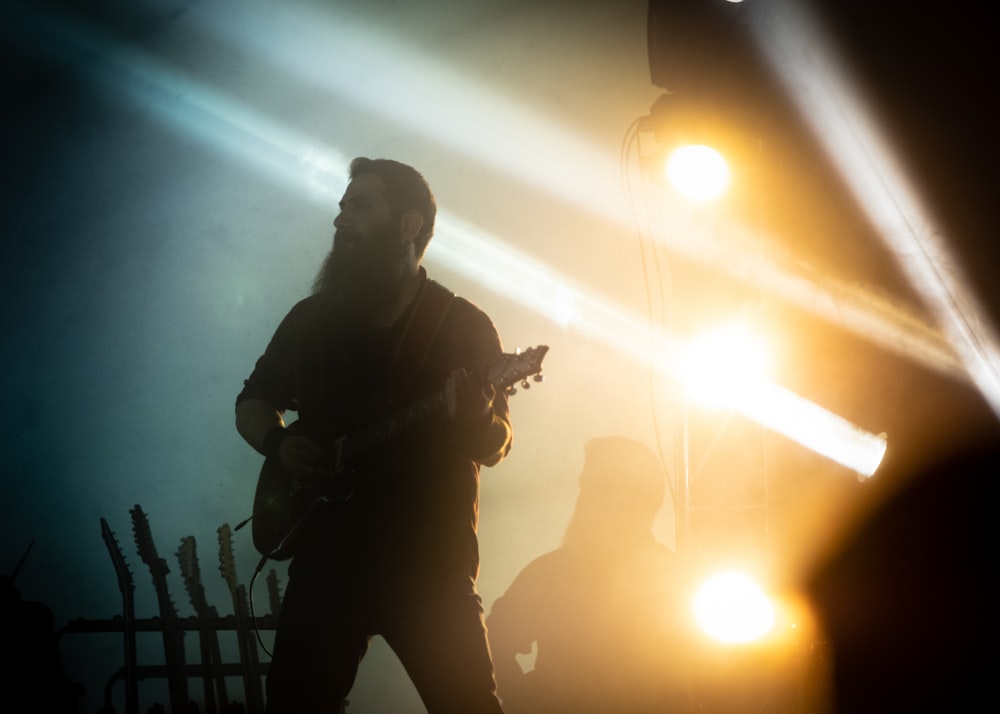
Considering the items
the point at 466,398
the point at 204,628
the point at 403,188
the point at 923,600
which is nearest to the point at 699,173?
the point at 403,188

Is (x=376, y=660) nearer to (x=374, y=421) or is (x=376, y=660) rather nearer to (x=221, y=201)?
(x=374, y=421)

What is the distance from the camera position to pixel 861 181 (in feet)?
8.30

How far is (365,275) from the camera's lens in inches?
90.7

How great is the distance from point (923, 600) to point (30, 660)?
375cm

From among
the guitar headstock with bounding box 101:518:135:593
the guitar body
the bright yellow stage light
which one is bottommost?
the guitar headstock with bounding box 101:518:135:593

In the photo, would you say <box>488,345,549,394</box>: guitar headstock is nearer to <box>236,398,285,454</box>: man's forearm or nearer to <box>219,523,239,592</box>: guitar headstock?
<box>236,398,285,454</box>: man's forearm

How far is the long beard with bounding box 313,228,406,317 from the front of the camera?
2279 mm

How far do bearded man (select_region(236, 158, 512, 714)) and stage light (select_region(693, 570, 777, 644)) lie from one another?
36.9 inches

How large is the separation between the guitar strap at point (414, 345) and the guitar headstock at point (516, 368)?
0.23m

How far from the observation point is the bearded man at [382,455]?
5.82 ft

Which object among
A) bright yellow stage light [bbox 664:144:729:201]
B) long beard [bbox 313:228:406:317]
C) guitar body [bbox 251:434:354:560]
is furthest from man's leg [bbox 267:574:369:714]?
bright yellow stage light [bbox 664:144:729:201]

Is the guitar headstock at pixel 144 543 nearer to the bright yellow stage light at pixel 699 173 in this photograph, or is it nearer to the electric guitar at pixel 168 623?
the electric guitar at pixel 168 623

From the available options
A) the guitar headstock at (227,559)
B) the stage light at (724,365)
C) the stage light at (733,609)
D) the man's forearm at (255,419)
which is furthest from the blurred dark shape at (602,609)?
the man's forearm at (255,419)

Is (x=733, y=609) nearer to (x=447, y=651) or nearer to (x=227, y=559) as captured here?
(x=447, y=651)
